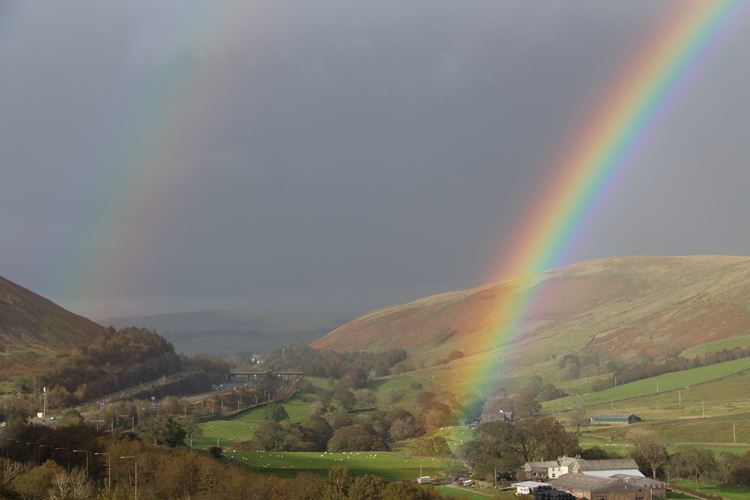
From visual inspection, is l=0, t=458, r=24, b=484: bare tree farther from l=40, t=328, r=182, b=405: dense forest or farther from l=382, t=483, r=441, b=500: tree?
l=40, t=328, r=182, b=405: dense forest

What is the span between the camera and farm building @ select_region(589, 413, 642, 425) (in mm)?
134000

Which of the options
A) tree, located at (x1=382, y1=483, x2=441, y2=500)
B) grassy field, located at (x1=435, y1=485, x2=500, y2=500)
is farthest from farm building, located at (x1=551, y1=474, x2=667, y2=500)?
tree, located at (x1=382, y1=483, x2=441, y2=500)

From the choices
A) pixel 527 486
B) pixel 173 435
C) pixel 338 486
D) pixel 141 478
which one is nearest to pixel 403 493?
pixel 338 486

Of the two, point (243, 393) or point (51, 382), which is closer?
point (51, 382)

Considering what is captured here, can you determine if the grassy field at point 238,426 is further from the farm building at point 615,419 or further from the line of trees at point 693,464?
the line of trees at point 693,464

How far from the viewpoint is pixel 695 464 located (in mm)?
95250

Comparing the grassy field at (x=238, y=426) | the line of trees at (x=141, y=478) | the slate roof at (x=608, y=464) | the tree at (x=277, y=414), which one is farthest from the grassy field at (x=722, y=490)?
the tree at (x=277, y=414)

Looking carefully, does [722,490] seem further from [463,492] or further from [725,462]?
[463,492]

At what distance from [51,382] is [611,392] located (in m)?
106

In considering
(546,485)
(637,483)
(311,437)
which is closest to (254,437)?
(311,437)

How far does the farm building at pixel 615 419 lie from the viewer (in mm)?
134000

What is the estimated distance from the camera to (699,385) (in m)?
161

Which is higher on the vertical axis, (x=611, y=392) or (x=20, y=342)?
(x=20, y=342)

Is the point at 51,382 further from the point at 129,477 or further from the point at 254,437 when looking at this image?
the point at 129,477
